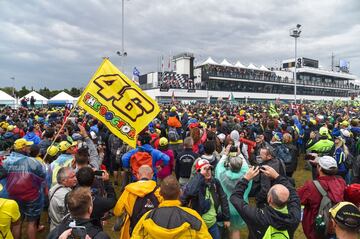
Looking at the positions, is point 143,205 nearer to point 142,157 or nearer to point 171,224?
point 171,224

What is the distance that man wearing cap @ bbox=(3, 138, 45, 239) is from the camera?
4.38 m

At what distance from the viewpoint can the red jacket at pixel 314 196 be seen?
11.0 feet

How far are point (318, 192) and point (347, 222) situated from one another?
131cm

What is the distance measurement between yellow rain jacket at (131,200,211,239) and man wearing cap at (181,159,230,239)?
0.94 metres

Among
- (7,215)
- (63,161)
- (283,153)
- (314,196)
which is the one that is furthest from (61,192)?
(283,153)

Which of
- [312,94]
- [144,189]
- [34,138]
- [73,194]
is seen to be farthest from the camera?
[312,94]

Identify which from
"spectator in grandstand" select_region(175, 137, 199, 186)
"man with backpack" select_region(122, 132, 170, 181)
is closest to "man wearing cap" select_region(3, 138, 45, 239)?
"man with backpack" select_region(122, 132, 170, 181)

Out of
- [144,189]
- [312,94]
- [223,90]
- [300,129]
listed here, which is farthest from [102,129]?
[312,94]

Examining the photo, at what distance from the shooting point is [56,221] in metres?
3.70

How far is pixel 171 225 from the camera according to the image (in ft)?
7.93

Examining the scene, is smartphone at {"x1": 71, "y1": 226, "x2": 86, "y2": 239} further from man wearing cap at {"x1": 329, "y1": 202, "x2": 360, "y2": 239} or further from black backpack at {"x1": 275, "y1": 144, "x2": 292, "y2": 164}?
black backpack at {"x1": 275, "y1": 144, "x2": 292, "y2": 164}

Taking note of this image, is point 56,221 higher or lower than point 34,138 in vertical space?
lower

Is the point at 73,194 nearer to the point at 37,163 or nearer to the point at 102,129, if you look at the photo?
the point at 37,163

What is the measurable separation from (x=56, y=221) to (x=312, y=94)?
9186cm
